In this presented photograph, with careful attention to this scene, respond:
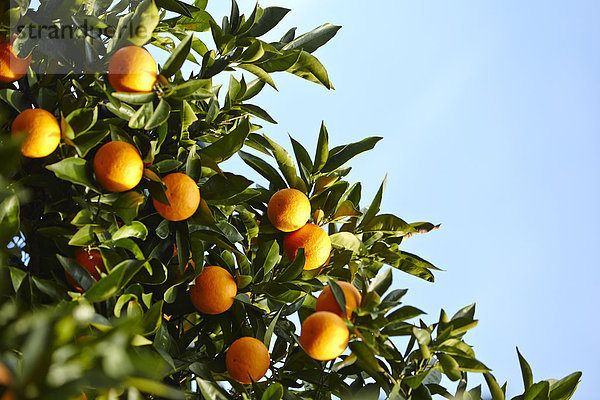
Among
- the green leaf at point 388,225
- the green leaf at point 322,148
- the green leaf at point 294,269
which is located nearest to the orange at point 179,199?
the green leaf at point 294,269

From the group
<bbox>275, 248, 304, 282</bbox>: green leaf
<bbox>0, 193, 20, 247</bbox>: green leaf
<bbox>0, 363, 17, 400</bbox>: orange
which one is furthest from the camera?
<bbox>275, 248, 304, 282</bbox>: green leaf

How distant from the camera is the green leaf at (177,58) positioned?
1.07m

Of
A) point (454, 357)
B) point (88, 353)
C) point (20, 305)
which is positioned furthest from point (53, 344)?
point (454, 357)

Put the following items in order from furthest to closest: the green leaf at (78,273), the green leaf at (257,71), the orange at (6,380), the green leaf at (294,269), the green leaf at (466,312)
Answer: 1. the green leaf at (257,71)
2. the green leaf at (294,269)
3. the green leaf at (466,312)
4. the green leaf at (78,273)
5. the orange at (6,380)

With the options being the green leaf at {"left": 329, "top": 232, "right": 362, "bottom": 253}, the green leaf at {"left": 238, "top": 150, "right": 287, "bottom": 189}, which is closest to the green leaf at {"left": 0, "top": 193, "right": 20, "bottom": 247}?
the green leaf at {"left": 238, "top": 150, "right": 287, "bottom": 189}

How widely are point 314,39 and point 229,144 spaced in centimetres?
41

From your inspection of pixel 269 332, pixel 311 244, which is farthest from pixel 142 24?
pixel 269 332

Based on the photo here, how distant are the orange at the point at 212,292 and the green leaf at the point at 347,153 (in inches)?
15.5

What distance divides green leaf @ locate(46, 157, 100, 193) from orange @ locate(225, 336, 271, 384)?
42 cm

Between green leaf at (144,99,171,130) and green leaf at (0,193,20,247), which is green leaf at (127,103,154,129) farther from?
green leaf at (0,193,20,247)

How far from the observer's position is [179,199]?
3.62 ft

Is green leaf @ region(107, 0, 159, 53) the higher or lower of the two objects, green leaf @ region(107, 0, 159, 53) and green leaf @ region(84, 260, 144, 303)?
the higher

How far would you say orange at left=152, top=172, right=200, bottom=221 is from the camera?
110 cm

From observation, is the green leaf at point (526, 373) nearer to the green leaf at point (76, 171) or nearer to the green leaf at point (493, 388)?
the green leaf at point (493, 388)
